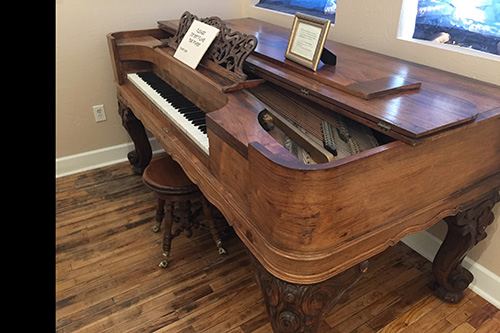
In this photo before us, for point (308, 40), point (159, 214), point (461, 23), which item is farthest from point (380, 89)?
point (159, 214)

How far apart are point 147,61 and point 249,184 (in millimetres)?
1558

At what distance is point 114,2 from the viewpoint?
101 inches

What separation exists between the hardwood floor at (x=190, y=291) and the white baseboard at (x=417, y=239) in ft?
0.14

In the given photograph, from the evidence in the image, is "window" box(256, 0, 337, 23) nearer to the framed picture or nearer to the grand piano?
the grand piano

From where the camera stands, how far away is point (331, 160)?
1.19m

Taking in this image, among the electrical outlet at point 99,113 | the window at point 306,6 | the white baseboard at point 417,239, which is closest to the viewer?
the white baseboard at point 417,239

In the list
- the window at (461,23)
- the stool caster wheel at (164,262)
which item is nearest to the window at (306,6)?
the window at (461,23)

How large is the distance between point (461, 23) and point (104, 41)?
7.04ft

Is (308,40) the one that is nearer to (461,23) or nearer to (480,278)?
(461,23)

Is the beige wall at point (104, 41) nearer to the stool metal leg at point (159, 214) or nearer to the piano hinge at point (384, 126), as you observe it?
the piano hinge at point (384, 126)

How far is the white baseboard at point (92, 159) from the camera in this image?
9.40 feet

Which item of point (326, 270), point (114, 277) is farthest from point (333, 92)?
point (114, 277)

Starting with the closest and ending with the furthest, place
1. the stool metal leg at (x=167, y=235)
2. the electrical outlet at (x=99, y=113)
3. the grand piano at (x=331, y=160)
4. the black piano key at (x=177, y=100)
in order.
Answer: the grand piano at (x=331, y=160) → the black piano key at (x=177, y=100) → the stool metal leg at (x=167, y=235) → the electrical outlet at (x=99, y=113)
